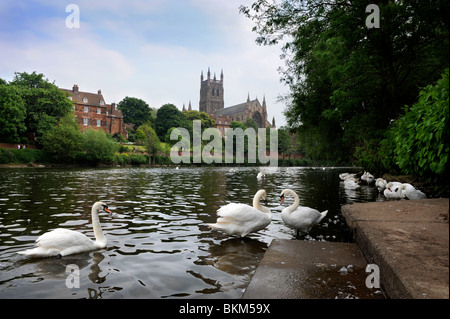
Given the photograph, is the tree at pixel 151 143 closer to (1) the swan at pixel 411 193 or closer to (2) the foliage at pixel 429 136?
(1) the swan at pixel 411 193

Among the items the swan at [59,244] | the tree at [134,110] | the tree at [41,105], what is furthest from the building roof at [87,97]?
the swan at [59,244]

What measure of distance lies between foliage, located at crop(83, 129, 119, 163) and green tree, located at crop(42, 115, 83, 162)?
1.47 meters

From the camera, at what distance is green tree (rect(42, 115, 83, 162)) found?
52219 mm

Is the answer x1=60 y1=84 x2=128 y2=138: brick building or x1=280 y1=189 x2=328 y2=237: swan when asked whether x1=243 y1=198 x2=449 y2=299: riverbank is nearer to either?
x1=280 y1=189 x2=328 y2=237: swan

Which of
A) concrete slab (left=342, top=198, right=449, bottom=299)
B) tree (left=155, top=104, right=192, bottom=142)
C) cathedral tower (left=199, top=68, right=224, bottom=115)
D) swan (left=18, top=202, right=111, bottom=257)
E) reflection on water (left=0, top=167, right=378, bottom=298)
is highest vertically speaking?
cathedral tower (left=199, top=68, right=224, bottom=115)

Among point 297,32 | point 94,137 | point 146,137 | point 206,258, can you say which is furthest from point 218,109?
point 206,258

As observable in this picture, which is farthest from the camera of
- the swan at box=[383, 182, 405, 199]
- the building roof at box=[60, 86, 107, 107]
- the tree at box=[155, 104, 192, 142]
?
the tree at box=[155, 104, 192, 142]

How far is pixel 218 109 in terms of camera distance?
161625mm

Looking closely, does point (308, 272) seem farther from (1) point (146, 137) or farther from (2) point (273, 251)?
(1) point (146, 137)

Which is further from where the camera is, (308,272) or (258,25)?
(258,25)

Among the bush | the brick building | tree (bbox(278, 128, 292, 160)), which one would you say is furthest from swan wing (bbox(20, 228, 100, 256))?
tree (bbox(278, 128, 292, 160))

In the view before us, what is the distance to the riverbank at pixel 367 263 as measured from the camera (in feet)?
8.90
